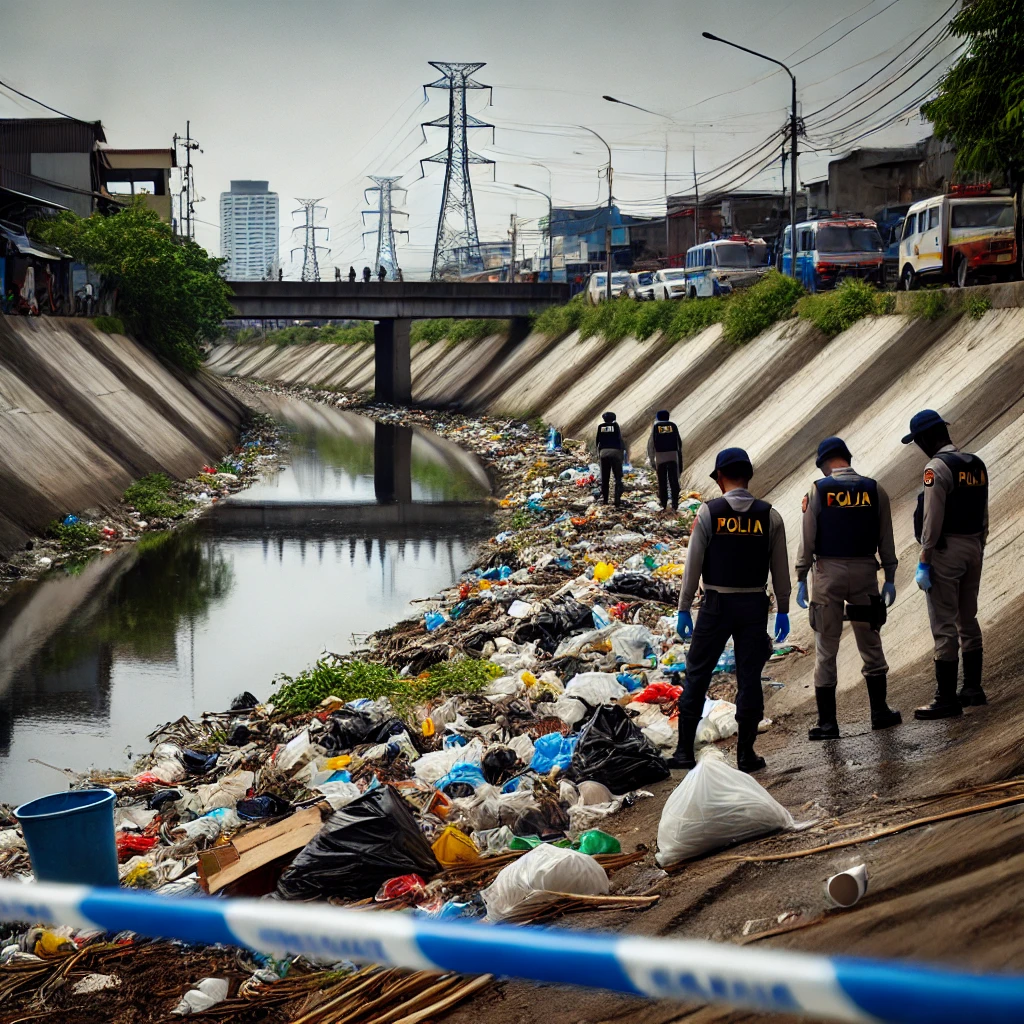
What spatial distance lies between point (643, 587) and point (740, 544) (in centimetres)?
673

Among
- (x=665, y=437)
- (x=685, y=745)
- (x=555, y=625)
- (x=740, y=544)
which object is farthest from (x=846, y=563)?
(x=665, y=437)

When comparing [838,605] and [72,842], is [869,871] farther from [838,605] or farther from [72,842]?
[72,842]

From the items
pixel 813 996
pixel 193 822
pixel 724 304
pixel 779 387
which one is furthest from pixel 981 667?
pixel 724 304

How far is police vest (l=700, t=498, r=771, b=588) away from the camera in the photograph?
682 centimetres

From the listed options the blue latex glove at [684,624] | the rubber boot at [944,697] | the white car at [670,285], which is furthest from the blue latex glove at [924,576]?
the white car at [670,285]

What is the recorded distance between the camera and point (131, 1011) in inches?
197

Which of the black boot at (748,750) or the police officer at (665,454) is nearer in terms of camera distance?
the black boot at (748,750)

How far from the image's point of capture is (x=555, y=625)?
12.1 metres

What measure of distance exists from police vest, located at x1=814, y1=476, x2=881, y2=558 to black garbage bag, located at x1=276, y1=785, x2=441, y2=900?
312 centimetres

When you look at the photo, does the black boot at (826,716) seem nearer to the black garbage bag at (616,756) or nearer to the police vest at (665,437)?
the black garbage bag at (616,756)

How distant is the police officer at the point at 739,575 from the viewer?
6836 millimetres

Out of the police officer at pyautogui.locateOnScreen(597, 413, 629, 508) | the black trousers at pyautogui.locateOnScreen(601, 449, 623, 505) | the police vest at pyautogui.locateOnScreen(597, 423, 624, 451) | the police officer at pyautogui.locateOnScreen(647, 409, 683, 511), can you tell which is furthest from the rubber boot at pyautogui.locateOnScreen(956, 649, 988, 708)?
the black trousers at pyautogui.locateOnScreen(601, 449, 623, 505)

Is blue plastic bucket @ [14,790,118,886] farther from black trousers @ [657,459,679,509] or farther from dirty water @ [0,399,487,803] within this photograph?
black trousers @ [657,459,679,509]

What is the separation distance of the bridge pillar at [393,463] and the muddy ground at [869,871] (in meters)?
21.7
